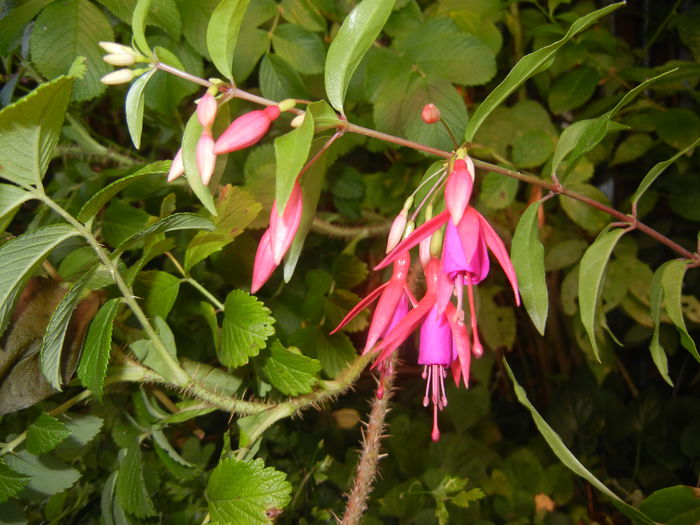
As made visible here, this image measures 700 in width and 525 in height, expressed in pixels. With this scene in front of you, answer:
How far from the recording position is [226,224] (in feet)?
1.75

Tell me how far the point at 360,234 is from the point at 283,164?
1.55ft

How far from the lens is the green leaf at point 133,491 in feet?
1.74

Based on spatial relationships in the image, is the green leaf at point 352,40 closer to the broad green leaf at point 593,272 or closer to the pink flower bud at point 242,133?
the pink flower bud at point 242,133

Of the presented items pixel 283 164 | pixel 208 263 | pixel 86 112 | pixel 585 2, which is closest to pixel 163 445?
pixel 208 263

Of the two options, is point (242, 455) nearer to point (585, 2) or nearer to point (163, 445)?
point (163, 445)

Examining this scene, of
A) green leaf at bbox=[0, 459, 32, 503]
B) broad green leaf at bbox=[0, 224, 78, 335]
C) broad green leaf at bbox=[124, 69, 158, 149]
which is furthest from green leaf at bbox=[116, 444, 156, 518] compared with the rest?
broad green leaf at bbox=[124, 69, 158, 149]

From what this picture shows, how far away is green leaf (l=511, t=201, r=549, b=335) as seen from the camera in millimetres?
461

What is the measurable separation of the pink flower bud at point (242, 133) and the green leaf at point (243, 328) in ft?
0.48

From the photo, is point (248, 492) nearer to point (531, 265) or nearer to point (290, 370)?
point (290, 370)

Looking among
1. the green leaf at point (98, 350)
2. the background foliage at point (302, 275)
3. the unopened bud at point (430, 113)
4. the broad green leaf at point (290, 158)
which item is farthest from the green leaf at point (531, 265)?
→ the green leaf at point (98, 350)

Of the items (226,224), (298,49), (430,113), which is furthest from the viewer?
(298,49)

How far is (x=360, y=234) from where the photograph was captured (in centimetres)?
80

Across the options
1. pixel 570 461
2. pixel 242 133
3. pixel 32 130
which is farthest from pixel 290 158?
pixel 570 461

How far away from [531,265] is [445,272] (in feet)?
0.43
